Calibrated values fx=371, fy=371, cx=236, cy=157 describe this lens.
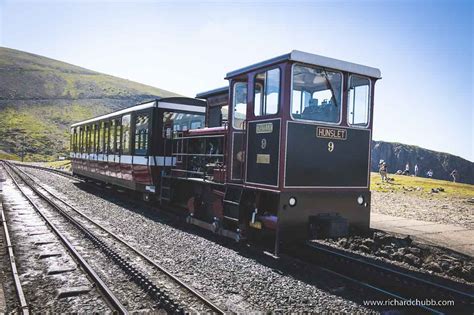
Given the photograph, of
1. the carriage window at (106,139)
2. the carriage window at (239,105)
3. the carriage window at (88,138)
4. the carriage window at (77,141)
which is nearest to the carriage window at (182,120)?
the carriage window at (239,105)

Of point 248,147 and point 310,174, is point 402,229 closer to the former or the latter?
point 310,174

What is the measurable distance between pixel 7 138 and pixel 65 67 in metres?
70.4

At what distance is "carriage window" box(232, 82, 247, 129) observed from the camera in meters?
7.92

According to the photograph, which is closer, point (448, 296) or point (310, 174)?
point (448, 296)

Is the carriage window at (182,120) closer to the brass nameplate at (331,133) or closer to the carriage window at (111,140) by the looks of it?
the carriage window at (111,140)

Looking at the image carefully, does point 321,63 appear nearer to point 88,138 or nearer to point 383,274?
point 383,274

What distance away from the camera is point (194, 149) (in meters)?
10.5

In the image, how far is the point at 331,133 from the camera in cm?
704

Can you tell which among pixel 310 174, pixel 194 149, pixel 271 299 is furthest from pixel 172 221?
pixel 271 299

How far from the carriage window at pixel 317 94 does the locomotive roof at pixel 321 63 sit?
6.0 inches

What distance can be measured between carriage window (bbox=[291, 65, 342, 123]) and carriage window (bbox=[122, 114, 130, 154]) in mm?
7789

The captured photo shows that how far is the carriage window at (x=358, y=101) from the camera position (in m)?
7.27

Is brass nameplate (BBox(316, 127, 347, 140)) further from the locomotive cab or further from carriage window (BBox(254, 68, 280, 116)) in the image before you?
carriage window (BBox(254, 68, 280, 116))

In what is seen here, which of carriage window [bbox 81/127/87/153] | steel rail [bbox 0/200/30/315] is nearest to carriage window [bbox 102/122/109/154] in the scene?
carriage window [bbox 81/127/87/153]
